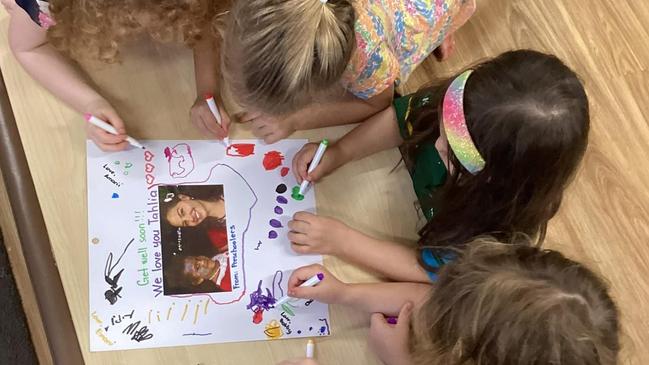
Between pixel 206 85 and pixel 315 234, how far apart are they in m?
0.22

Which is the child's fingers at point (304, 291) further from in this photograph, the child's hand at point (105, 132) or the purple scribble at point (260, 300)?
the child's hand at point (105, 132)

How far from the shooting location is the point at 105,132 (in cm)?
80

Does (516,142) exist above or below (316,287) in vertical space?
above

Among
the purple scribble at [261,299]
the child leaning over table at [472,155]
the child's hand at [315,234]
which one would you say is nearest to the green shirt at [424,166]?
the child leaning over table at [472,155]

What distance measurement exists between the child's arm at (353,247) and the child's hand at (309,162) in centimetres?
4

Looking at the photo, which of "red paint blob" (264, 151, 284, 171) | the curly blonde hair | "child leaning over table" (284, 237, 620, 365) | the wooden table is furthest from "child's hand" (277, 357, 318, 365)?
the curly blonde hair

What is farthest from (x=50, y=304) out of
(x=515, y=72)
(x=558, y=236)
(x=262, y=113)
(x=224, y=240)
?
(x=558, y=236)

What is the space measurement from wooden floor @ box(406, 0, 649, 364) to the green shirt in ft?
0.49

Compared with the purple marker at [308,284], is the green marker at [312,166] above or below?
above

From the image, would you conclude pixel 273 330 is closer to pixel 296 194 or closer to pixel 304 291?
pixel 304 291

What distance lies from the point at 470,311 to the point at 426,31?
41 centimetres

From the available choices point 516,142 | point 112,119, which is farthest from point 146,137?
point 516,142

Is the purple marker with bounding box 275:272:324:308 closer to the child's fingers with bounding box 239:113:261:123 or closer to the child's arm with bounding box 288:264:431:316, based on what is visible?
the child's arm with bounding box 288:264:431:316

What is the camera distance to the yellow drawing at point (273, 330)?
2.60 ft
